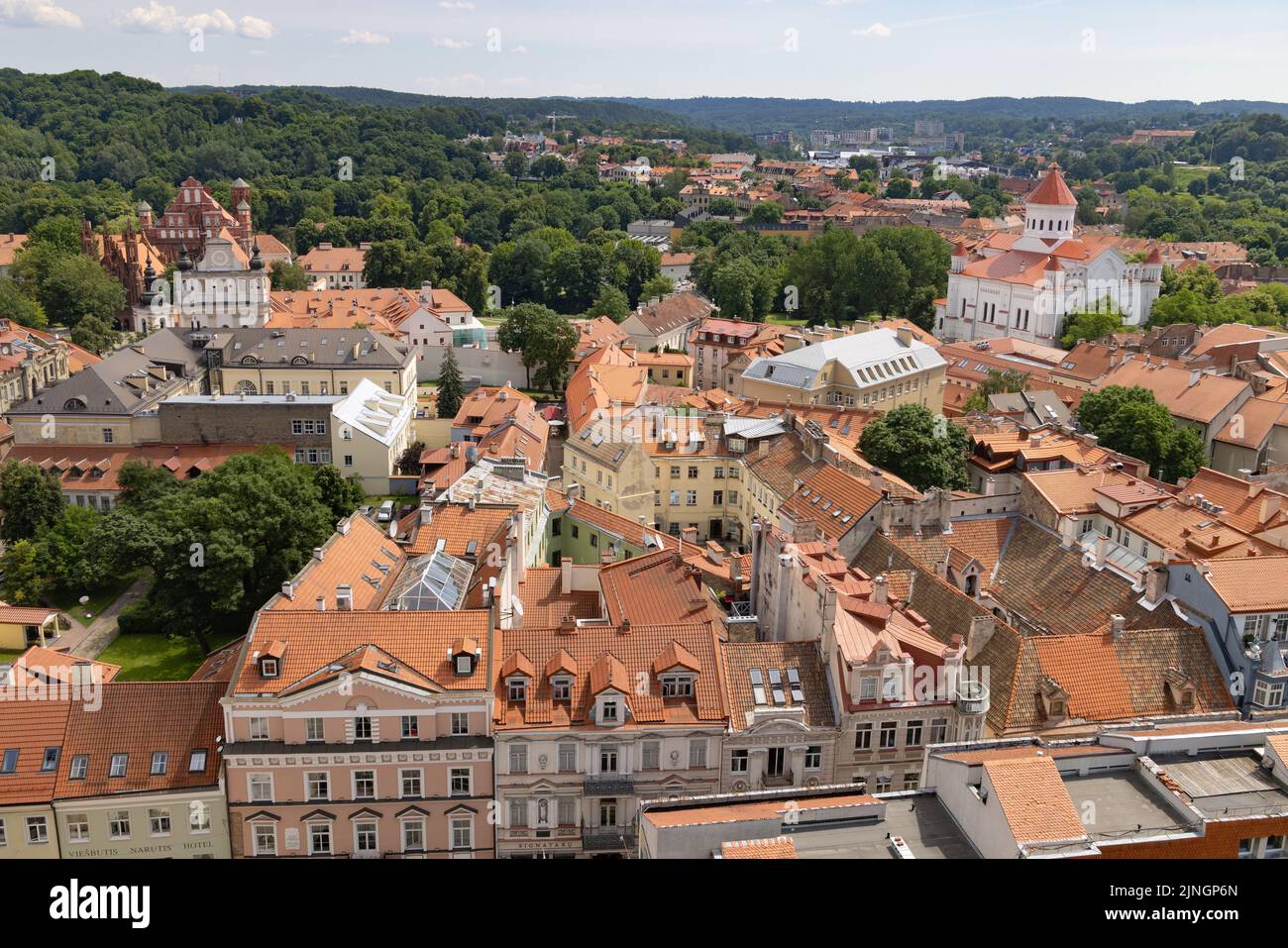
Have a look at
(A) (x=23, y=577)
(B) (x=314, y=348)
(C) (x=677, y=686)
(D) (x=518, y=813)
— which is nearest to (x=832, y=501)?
(C) (x=677, y=686)

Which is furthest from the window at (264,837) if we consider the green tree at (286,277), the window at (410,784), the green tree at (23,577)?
the green tree at (286,277)

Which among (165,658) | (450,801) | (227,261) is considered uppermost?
(227,261)

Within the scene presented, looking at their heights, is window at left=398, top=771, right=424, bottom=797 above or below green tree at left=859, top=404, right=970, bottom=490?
below

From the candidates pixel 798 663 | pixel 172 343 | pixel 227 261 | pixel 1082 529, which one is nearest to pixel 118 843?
pixel 798 663

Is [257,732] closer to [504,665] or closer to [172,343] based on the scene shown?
[504,665]

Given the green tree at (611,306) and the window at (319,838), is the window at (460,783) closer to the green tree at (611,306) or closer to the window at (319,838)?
the window at (319,838)

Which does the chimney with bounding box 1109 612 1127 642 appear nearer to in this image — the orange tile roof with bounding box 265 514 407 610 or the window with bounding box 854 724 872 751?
the window with bounding box 854 724 872 751

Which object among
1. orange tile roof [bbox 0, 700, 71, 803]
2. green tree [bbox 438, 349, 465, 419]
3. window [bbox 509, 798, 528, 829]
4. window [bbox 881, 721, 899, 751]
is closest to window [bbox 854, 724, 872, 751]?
window [bbox 881, 721, 899, 751]
